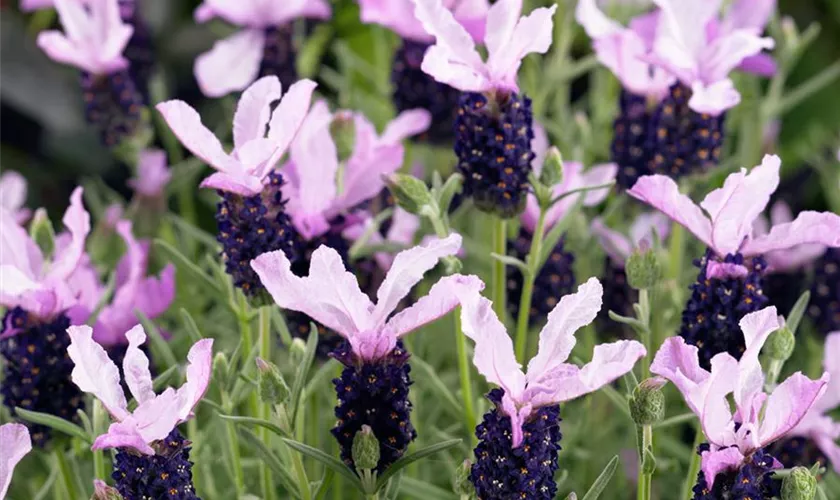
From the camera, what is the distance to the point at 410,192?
0.71 meters

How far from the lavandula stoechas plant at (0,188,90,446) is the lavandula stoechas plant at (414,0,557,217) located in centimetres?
24

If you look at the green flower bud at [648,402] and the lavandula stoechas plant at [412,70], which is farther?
the lavandula stoechas plant at [412,70]

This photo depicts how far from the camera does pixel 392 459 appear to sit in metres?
0.65

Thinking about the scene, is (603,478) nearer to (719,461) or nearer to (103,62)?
(719,461)

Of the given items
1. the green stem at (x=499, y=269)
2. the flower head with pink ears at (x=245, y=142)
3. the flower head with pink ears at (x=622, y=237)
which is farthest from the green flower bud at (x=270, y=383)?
the flower head with pink ears at (x=622, y=237)

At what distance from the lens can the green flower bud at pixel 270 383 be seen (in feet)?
2.05

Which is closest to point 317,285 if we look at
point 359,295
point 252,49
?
point 359,295

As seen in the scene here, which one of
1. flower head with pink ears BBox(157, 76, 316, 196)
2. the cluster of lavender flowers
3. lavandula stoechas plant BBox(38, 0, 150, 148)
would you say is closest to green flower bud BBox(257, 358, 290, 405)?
the cluster of lavender flowers

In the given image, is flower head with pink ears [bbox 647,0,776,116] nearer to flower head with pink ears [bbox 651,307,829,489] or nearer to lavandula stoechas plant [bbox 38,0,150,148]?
flower head with pink ears [bbox 651,307,829,489]

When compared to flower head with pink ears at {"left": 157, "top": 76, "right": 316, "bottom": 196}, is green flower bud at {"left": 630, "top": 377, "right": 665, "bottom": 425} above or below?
below

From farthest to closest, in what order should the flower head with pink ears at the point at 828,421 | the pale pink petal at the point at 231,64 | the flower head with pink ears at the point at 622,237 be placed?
1. the pale pink petal at the point at 231,64
2. the flower head with pink ears at the point at 622,237
3. the flower head with pink ears at the point at 828,421

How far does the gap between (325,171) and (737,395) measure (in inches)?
13.0

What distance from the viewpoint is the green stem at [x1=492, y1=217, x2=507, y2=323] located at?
0.80 meters

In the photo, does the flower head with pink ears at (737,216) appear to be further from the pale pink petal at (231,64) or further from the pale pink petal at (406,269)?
the pale pink petal at (231,64)
